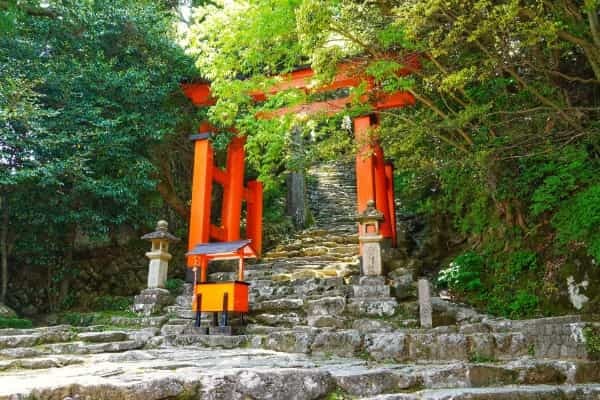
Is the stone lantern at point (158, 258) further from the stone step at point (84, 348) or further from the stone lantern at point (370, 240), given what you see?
the stone lantern at point (370, 240)

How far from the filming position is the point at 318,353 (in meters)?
5.49

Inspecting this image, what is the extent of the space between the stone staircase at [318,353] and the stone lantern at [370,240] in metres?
0.26

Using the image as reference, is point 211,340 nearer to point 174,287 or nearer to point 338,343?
point 338,343

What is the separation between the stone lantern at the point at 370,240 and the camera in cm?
733

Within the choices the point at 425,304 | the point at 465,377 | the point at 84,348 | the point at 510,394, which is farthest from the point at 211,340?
the point at 510,394

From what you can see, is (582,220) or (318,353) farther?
(582,220)

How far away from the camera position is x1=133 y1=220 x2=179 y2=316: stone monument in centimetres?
788

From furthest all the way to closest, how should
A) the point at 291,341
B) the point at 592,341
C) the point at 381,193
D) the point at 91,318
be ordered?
the point at 381,193, the point at 91,318, the point at 291,341, the point at 592,341

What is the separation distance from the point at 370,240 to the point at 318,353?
8.39 feet

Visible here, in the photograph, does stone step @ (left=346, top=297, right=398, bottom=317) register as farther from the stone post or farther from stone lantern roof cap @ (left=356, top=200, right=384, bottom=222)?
stone lantern roof cap @ (left=356, top=200, right=384, bottom=222)

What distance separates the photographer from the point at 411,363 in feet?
15.7

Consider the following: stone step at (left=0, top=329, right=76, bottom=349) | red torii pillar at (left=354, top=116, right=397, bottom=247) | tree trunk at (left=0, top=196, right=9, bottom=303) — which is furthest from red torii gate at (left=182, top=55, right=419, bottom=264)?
tree trunk at (left=0, top=196, right=9, bottom=303)

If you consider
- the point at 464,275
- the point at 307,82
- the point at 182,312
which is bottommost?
the point at 182,312

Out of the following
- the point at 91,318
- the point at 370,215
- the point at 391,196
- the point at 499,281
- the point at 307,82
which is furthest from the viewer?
the point at 391,196
